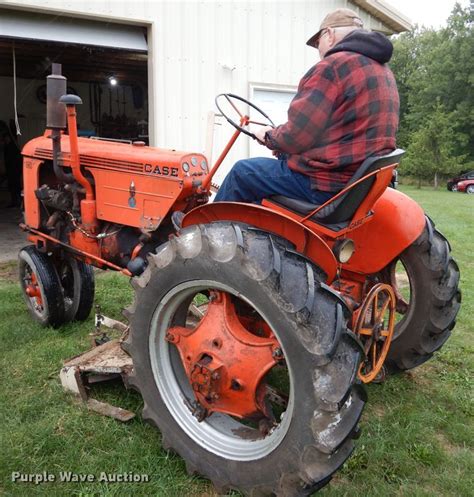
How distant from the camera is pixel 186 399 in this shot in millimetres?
2377

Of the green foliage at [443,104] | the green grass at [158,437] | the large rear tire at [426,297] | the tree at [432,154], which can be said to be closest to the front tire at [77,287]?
the green grass at [158,437]

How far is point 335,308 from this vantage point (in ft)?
6.13

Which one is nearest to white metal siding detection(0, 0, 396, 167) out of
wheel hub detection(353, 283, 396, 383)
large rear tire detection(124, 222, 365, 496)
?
large rear tire detection(124, 222, 365, 496)

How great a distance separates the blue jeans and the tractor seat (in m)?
0.06

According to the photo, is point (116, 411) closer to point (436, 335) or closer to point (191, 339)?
point (191, 339)

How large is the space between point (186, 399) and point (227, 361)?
14.4 inches

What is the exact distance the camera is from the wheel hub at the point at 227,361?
2.13 metres

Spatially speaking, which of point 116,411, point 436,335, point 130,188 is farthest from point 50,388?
point 436,335

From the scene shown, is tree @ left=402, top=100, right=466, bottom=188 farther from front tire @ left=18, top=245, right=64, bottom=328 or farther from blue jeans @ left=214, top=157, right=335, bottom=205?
blue jeans @ left=214, top=157, right=335, bottom=205

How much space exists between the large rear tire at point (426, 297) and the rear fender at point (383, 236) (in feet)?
0.61

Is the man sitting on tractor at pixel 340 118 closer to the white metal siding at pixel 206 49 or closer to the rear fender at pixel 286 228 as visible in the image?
the rear fender at pixel 286 228

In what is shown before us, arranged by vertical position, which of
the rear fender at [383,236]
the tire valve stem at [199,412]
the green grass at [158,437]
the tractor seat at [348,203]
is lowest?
the green grass at [158,437]

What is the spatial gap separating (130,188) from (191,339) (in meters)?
1.29

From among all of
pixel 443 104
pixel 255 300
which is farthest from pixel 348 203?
pixel 443 104
